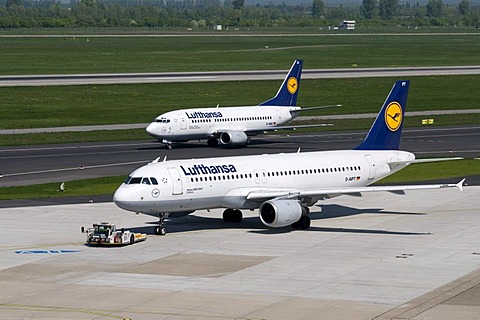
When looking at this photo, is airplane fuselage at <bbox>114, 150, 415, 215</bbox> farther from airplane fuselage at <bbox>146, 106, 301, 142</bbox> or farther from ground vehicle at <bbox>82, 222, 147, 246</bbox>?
airplane fuselage at <bbox>146, 106, 301, 142</bbox>

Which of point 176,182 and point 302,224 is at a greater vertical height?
point 176,182

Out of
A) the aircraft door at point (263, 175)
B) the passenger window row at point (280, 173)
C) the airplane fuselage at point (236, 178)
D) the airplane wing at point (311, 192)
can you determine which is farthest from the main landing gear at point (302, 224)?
the aircraft door at point (263, 175)

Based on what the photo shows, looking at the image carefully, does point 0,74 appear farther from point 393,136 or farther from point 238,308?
point 238,308

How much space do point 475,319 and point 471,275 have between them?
838 centimetres

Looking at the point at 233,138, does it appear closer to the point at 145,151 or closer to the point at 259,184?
the point at 145,151

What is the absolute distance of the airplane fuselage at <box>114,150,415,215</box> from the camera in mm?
58719

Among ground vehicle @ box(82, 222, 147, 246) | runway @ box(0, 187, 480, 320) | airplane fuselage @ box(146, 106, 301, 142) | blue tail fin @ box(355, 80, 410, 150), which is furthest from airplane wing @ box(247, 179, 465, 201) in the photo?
airplane fuselage @ box(146, 106, 301, 142)

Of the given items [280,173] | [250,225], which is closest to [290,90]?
[250,225]

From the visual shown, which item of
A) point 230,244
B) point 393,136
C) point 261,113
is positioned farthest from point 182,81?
point 230,244

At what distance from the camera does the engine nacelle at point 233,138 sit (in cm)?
10612

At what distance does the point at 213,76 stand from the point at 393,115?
108309 mm

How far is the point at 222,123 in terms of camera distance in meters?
108

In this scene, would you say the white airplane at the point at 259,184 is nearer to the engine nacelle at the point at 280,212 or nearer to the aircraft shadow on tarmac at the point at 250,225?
the engine nacelle at the point at 280,212

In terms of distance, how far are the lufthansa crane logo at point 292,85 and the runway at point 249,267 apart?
41.7 metres
